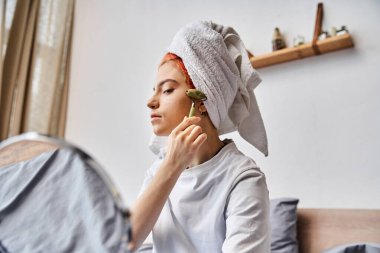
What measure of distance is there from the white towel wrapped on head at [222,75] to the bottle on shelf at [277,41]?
2.41 ft

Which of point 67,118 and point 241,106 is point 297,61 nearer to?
point 241,106

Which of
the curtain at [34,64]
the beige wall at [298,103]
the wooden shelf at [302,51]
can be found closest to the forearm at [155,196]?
the beige wall at [298,103]

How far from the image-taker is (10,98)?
235 centimetres

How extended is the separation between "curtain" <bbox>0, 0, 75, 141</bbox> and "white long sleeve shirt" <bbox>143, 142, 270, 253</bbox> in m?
1.80

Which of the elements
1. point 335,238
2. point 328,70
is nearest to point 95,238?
point 335,238

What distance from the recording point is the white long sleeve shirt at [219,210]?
751mm

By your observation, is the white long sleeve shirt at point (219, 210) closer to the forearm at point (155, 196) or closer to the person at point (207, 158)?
the person at point (207, 158)

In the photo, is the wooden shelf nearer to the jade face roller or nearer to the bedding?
the jade face roller

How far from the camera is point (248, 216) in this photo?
0.76 m

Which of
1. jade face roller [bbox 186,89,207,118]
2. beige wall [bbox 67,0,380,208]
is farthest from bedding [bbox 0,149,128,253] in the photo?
beige wall [bbox 67,0,380,208]

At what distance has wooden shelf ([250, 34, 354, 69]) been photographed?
1.58m

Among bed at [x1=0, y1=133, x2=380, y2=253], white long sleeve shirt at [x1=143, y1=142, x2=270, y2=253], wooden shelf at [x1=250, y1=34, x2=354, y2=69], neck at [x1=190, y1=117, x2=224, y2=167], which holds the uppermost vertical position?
wooden shelf at [x1=250, y1=34, x2=354, y2=69]

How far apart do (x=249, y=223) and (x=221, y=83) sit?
0.39m

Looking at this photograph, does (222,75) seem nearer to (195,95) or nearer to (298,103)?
(195,95)
